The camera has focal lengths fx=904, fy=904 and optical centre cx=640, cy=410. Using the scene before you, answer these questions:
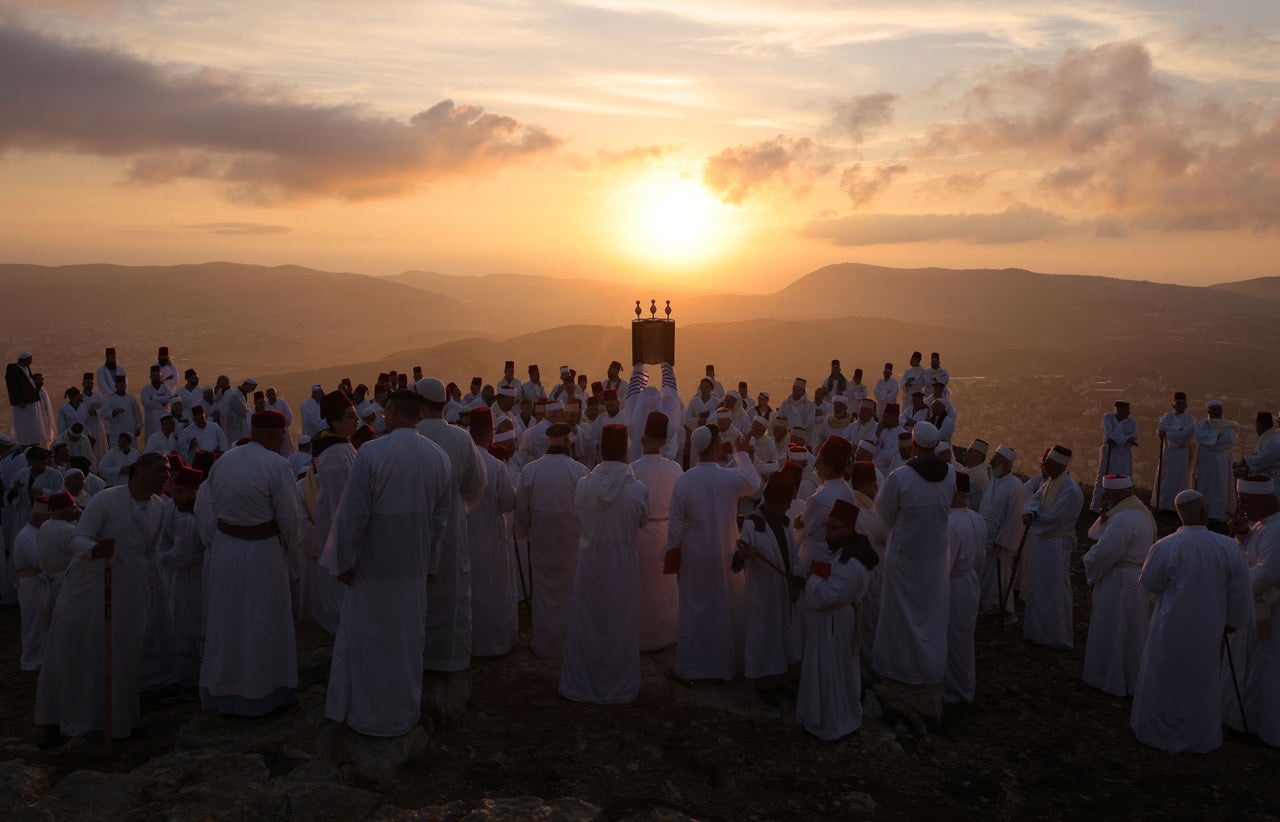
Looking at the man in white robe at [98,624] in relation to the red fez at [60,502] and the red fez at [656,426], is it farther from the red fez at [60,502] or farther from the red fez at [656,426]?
the red fez at [656,426]

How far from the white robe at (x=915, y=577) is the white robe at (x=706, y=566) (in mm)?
1255

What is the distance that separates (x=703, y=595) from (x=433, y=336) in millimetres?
117478

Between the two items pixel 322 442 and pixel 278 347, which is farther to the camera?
pixel 278 347

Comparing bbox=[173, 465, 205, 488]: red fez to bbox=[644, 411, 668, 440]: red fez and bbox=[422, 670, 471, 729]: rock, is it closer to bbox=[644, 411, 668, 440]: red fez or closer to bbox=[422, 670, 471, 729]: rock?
bbox=[422, 670, 471, 729]: rock

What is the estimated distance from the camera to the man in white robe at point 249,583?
20.6 feet

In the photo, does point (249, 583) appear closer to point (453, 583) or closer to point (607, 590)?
point (453, 583)

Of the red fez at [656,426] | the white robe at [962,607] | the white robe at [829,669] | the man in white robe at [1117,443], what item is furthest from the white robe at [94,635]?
the man in white robe at [1117,443]

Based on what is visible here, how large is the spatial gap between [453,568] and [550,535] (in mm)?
1486

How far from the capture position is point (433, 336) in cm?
12088

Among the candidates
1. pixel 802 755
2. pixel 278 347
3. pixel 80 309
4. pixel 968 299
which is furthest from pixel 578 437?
pixel 968 299

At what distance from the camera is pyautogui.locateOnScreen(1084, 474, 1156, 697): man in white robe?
8.12 metres

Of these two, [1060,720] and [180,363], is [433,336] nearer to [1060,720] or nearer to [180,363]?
[180,363]

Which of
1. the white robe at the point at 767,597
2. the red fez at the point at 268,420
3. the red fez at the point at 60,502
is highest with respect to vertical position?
the red fez at the point at 268,420

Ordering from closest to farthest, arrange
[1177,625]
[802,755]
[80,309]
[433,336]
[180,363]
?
[802,755] < [1177,625] < [180,363] < [80,309] < [433,336]
